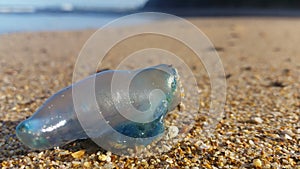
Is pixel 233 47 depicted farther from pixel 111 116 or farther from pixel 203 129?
pixel 111 116

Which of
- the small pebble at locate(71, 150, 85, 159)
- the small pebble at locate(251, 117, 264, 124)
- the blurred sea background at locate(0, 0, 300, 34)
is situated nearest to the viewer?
the small pebble at locate(71, 150, 85, 159)

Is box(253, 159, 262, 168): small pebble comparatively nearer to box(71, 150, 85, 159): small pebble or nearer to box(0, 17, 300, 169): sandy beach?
box(0, 17, 300, 169): sandy beach

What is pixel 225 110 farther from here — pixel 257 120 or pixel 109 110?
pixel 109 110

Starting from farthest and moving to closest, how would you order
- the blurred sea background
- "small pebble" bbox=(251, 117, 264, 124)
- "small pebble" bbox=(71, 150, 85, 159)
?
the blurred sea background → "small pebble" bbox=(251, 117, 264, 124) → "small pebble" bbox=(71, 150, 85, 159)

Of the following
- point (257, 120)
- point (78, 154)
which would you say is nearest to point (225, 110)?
point (257, 120)

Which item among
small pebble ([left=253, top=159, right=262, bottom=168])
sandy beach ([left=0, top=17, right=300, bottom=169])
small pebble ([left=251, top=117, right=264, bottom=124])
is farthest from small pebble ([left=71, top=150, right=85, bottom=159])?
small pebble ([left=251, top=117, right=264, bottom=124])

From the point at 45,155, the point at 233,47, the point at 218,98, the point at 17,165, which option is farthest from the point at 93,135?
the point at 233,47

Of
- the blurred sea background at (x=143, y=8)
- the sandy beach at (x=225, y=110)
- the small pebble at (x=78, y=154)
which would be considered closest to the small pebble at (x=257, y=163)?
the sandy beach at (x=225, y=110)
